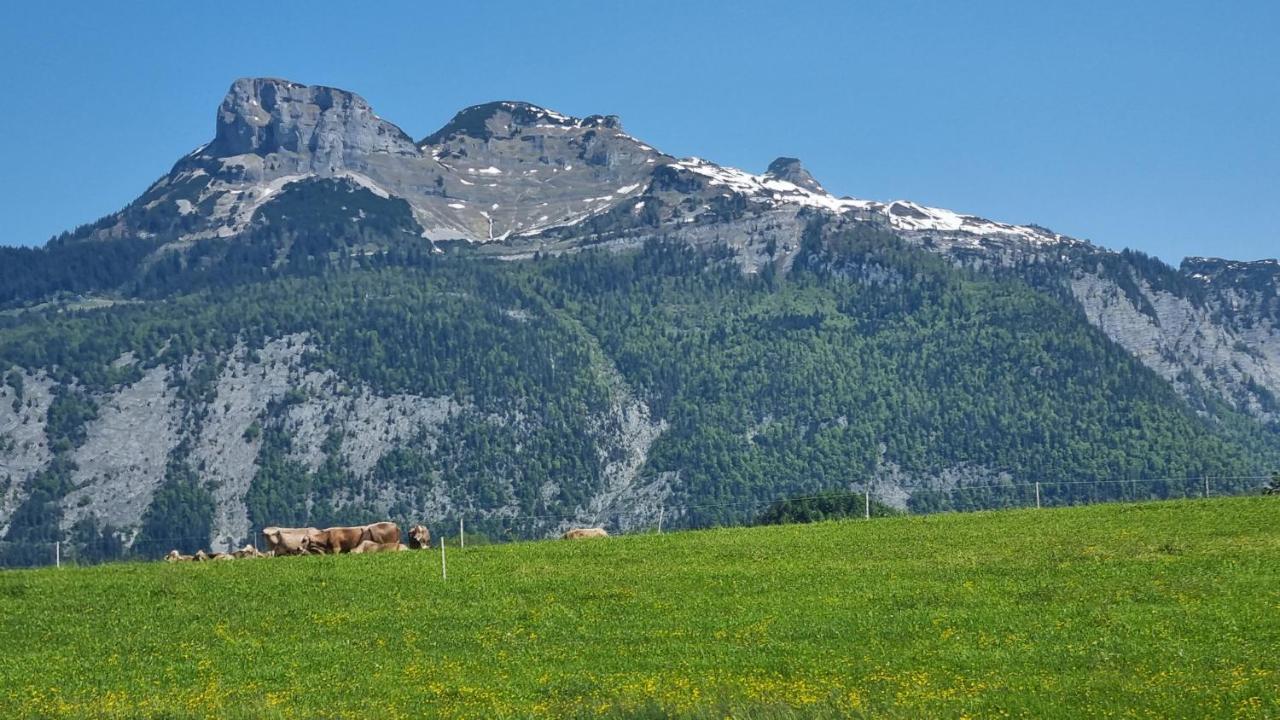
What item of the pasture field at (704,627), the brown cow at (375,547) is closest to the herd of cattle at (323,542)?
the brown cow at (375,547)

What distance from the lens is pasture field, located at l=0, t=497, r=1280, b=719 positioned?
1587 inches

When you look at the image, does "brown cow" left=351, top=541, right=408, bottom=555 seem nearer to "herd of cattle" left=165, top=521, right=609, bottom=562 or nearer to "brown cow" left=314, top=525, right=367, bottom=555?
"herd of cattle" left=165, top=521, right=609, bottom=562

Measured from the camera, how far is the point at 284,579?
61.0 m

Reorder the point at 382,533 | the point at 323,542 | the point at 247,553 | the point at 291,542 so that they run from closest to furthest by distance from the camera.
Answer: the point at 291,542
the point at 323,542
the point at 247,553
the point at 382,533

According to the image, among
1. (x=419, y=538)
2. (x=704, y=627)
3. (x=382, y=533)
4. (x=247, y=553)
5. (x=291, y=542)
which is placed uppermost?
(x=382, y=533)

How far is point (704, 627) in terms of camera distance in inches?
1939

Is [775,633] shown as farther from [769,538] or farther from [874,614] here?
[769,538]

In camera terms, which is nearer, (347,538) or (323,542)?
(323,542)

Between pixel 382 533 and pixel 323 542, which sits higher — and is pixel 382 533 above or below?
above

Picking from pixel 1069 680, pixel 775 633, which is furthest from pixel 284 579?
pixel 1069 680

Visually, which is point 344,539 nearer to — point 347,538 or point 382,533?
point 347,538

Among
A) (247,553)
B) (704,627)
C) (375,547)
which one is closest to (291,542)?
(247,553)

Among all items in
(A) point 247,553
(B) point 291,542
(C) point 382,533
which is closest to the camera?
(B) point 291,542

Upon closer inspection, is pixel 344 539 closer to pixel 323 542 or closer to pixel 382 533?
pixel 323 542
